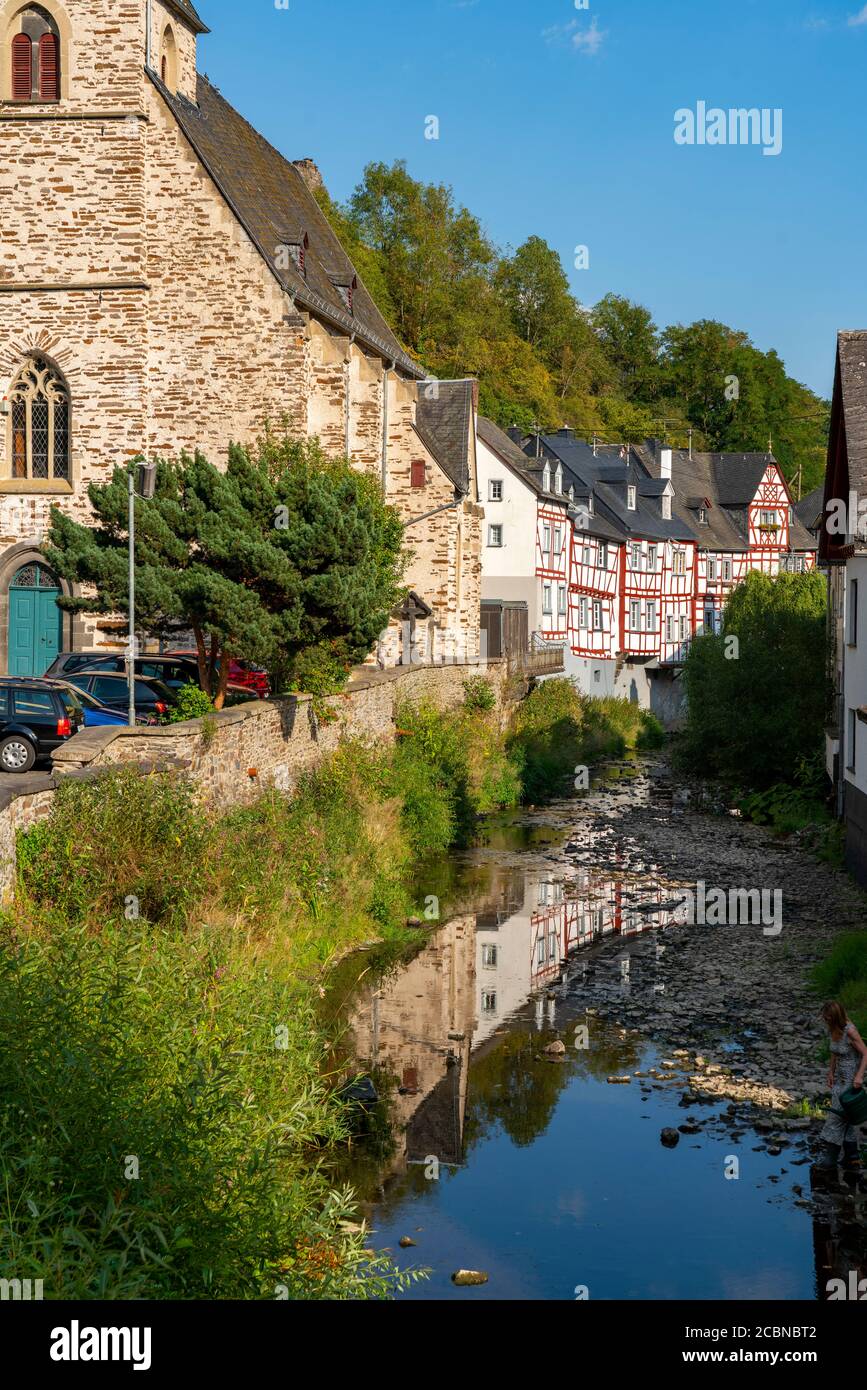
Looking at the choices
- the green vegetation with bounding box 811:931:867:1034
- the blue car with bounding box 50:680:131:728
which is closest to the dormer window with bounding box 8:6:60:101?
the blue car with bounding box 50:680:131:728

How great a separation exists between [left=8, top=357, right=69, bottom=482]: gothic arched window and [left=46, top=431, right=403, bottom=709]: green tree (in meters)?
9.05

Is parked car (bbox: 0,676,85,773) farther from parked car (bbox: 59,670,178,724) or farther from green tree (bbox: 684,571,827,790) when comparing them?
green tree (bbox: 684,571,827,790)

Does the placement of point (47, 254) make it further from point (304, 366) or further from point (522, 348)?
point (522, 348)

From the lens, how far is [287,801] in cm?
2227

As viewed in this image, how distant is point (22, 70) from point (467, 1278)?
2888cm

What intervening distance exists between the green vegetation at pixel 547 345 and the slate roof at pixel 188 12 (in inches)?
1230

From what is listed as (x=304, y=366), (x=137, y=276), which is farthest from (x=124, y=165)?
(x=304, y=366)

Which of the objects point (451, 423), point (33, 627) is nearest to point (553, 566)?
point (451, 423)

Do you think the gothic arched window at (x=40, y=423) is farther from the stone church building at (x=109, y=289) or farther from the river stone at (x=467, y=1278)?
the river stone at (x=467, y=1278)

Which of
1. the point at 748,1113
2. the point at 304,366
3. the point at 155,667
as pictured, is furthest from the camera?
the point at 304,366

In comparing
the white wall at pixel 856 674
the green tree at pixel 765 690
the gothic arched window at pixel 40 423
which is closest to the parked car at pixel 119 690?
the gothic arched window at pixel 40 423

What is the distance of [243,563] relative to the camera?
2130cm

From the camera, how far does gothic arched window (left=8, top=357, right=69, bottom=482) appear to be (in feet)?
105
